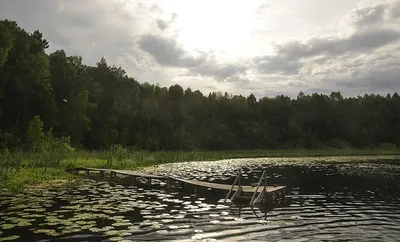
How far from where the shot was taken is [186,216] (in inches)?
563

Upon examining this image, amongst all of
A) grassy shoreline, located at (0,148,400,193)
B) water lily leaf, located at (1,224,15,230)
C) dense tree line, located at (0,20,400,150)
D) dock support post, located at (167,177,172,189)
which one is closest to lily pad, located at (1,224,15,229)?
water lily leaf, located at (1,224,15,230)

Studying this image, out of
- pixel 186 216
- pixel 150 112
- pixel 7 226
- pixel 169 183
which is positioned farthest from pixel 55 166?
pixel 150 112

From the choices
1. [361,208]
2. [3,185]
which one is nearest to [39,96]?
[3,185]

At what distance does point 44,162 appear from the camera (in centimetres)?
2972

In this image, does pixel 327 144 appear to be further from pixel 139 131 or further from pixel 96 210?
pixel 96 210

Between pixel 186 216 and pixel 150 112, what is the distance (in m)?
71.3

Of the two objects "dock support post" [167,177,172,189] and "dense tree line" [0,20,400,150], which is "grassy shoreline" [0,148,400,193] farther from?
"dense tree line" [0,20,400,150]

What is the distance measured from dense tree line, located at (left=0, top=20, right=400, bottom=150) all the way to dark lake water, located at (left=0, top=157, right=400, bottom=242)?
3430 centimetres

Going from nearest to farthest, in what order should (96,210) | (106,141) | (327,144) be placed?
(96,210) < (106,141) < (327,144)

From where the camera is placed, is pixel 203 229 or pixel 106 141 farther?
pixel 106 141

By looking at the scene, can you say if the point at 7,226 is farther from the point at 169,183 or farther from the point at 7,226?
the point at 169,183

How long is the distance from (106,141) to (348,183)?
56.1 meters

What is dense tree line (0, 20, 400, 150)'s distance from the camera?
5481 cm

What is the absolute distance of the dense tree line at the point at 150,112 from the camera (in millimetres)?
54812
